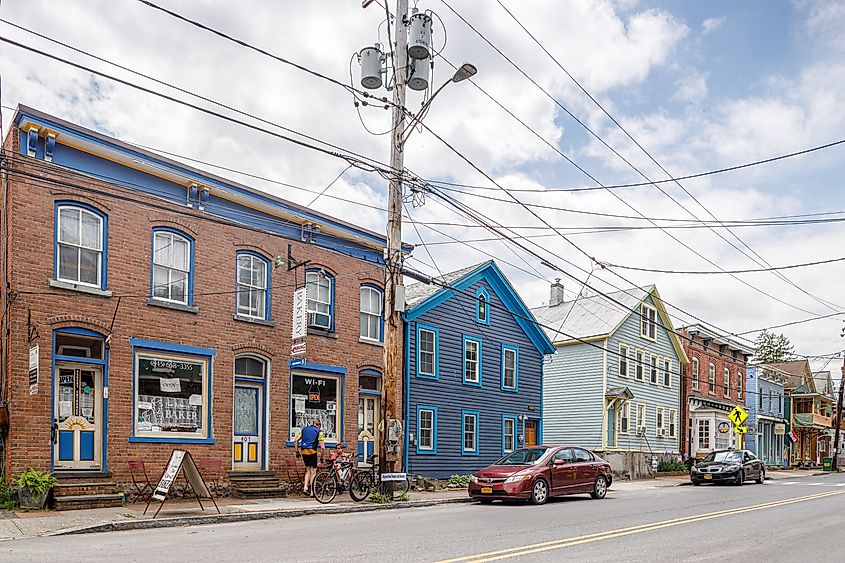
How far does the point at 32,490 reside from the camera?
1438cm

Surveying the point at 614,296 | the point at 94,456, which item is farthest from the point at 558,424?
the point at 94,456

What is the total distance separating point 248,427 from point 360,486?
10.7 ft

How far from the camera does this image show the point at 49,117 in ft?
50.0

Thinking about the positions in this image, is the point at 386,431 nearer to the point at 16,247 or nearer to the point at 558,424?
the point at 16,247

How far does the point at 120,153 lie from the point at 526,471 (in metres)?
11.2

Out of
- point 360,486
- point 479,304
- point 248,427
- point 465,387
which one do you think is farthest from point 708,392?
point 248,427

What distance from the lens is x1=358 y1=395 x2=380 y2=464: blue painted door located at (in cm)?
2216

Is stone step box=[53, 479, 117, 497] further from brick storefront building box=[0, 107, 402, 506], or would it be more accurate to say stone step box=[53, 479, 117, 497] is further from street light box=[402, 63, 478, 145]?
street light box=[402, 63, 478, 145]

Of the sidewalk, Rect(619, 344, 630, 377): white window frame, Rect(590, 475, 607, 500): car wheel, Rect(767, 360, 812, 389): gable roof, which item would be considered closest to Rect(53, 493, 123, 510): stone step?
the sidewalk

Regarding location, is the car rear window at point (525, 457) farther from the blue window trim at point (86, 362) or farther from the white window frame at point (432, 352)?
the blue window trim at point (86, 362)

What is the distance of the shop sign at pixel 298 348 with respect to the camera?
18.9m

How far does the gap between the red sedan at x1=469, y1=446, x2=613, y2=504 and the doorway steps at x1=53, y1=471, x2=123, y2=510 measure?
7919 mm

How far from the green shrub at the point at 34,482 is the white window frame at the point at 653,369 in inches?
1157

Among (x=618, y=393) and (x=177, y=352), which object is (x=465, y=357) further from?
(x=618, y=393)
